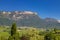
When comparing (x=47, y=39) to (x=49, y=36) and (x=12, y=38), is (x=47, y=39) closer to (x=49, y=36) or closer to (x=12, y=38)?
(x=49, y=36)

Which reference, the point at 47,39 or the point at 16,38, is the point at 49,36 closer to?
the point at 47,39

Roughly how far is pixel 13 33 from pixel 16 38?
731 cm

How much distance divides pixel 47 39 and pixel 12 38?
52.7 feet

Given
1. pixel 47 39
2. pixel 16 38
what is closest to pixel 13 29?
pixel 16 38

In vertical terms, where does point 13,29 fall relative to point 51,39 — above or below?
above

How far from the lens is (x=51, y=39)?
67688 millimetres

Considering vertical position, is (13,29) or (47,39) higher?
(13,29)

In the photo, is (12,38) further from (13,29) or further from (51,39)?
(51,39)

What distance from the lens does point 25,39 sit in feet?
198

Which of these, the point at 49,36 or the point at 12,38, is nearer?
the point at 12,38

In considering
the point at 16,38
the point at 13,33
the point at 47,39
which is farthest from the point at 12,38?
the point at 47,39

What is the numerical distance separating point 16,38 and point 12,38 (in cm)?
347

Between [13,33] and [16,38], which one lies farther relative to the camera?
[13,33]

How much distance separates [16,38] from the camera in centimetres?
6269
